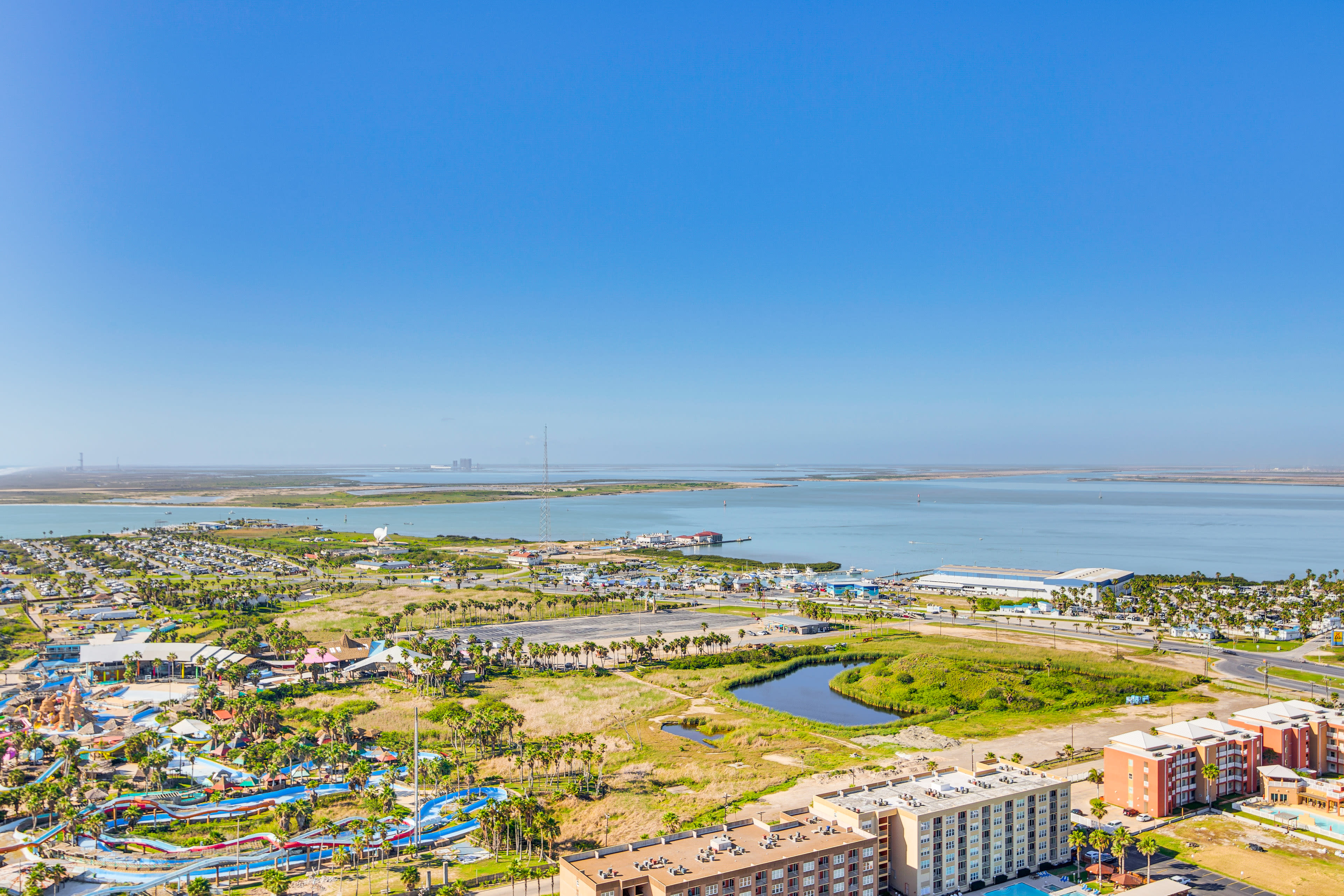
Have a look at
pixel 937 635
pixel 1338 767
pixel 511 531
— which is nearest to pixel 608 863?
pixel 1338 767

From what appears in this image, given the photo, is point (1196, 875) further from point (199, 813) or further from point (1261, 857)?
point (199, 813)

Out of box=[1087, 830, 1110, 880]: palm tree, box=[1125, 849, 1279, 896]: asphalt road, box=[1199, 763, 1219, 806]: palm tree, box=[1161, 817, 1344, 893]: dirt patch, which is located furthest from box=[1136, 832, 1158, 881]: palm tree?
box=[1199, 763, 1219, 806]: palm tree

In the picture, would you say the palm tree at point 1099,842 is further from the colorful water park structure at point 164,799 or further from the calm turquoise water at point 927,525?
the calm turquoise water at point 927,525

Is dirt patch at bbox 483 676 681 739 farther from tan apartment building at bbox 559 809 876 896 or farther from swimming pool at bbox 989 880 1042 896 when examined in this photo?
swimming pool at bbox 989 880 1042 896

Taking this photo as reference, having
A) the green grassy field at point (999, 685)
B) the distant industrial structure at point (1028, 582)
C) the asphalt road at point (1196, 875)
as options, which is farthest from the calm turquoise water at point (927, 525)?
the asphalt road at point (1196, 875)

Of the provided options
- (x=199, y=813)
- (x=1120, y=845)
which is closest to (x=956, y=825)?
(x=1120, y=845)

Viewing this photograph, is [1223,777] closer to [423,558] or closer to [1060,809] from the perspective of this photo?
[1060,809]
